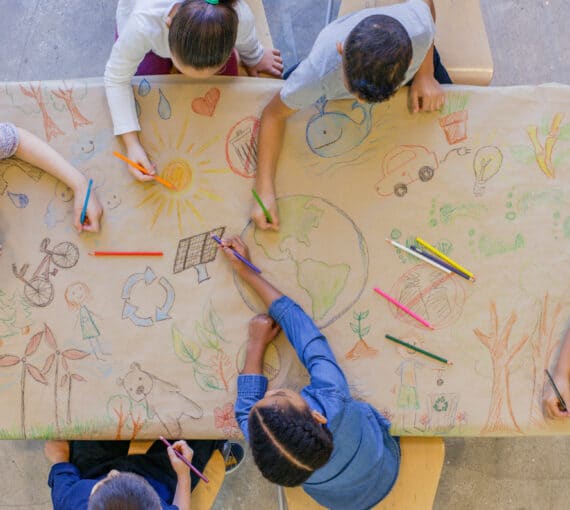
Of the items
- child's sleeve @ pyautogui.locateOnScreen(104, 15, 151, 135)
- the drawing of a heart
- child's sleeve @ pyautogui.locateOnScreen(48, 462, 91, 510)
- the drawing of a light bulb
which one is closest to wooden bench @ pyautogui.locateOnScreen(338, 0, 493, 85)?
the drawing of a light bulb

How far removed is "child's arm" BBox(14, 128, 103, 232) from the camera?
3.98 ft

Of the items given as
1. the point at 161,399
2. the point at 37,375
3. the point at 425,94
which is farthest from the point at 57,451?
the point at 425,94

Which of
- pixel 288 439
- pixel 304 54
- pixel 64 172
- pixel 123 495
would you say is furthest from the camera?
pixel 304 54

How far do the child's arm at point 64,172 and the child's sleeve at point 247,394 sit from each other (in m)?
0.45

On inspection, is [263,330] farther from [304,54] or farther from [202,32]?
[304,54]

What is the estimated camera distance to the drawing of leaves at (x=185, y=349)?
118 cm

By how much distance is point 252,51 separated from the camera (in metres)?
1.33

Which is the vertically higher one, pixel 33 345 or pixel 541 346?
pixel 33 345

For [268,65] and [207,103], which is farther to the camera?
[268,65]

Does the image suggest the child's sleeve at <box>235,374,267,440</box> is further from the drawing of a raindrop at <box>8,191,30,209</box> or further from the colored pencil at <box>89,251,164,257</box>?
the drawing of a raindrop at <box>8,191,30,209</box>

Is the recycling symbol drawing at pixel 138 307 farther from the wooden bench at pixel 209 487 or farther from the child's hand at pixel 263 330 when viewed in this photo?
the wooden bench at pixel 209 487

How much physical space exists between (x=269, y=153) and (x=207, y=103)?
7.1 inches

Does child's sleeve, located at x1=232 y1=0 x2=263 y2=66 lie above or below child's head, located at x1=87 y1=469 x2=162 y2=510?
above

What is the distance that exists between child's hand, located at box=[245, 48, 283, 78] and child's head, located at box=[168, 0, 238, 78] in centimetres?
28
